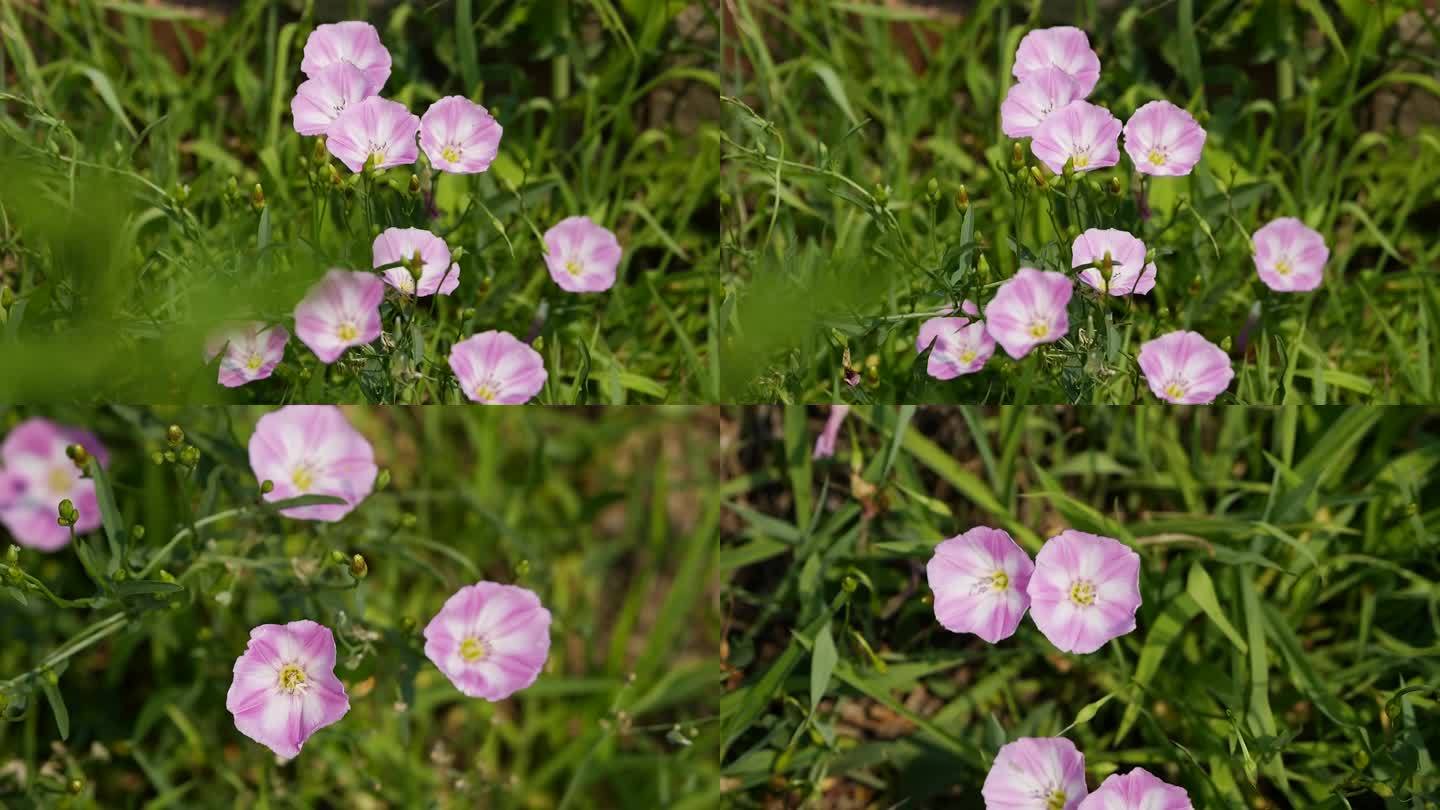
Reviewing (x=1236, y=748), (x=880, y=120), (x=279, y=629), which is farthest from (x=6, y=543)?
(x=1236, y=748)

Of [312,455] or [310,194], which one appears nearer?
[312,455]

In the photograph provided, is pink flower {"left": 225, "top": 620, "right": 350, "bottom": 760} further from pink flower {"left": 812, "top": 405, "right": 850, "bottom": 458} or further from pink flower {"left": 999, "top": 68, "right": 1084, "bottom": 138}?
pink flower {"left": 999, "top": 68, "right": 1084, "bottom": 138}

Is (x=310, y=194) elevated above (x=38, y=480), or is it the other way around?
(x=310, y=194)

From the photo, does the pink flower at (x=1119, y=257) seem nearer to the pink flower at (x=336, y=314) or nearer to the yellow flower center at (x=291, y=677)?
the pink flower at (x=336, y=314)

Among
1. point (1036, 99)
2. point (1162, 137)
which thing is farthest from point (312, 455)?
point (1162, 137)

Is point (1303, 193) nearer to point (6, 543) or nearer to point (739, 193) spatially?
point (739, 193)

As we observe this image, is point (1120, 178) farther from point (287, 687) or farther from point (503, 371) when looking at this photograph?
point (287, 687)
